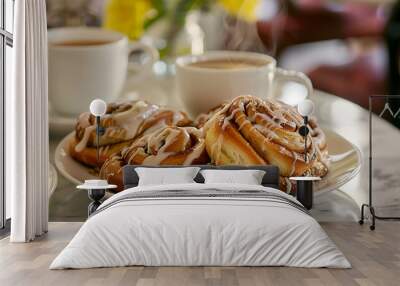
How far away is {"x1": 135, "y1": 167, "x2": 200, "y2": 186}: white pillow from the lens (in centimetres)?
550

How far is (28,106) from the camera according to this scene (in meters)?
5.20

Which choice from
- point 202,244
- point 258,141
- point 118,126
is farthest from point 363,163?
point 202,244

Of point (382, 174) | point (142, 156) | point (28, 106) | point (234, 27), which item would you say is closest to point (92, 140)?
point (142, 156)

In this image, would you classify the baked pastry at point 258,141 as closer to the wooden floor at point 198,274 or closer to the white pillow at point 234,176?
the white pillow at point 234,176

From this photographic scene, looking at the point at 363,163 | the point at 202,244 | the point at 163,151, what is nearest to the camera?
the point at 202,244

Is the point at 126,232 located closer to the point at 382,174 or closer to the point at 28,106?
the point at 28,106

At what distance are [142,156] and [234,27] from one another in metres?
1.40

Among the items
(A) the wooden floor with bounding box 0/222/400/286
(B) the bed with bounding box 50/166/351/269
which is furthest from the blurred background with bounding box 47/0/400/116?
(B) the bed with bounding box 50/166/351/269

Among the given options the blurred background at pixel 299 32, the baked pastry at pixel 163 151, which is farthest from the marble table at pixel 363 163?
the baked pastry at pixel 163 151

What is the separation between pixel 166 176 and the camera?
553cm

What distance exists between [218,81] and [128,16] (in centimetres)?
107

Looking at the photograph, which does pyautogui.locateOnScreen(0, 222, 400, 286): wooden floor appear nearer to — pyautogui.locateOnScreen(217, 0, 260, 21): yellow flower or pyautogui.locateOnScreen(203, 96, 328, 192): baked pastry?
pyautogui.locateOnScreen(203, 96, 328, 192): baked pastry

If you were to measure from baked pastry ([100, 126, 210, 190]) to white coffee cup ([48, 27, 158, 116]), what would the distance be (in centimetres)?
58

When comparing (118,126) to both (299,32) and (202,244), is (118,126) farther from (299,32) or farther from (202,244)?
(202,244)
